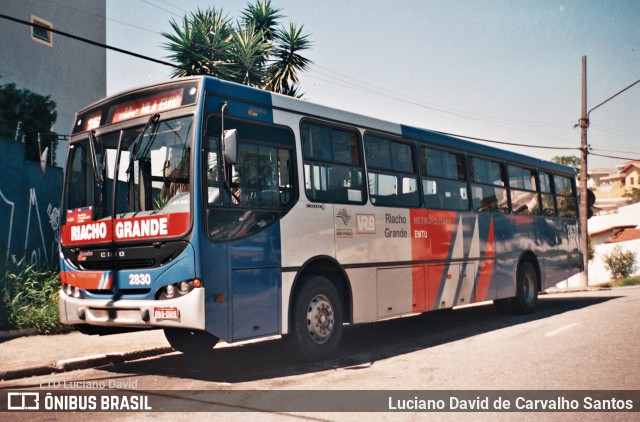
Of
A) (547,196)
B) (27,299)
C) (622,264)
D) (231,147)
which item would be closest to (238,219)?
(231,147)

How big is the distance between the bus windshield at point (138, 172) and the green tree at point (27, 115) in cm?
783

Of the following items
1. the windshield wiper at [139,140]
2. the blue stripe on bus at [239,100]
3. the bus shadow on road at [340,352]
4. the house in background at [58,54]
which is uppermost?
the house in background at [58,54]

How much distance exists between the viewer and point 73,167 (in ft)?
26.7

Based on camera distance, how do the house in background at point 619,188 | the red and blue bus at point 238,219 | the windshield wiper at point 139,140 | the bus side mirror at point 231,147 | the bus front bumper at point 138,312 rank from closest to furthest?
1. the bus front bumper at point 138,312
2. the bus side mirror at point 231,147
3. the red and blue bus at point 238,219
4. the windshield wiper at point 139,140
5. the house in background at point 619,188

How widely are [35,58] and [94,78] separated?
312 centimetres

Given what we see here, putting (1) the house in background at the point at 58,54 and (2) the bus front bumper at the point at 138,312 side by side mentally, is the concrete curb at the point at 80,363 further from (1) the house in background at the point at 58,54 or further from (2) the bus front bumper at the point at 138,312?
(1) the house in background at the point at 58,54

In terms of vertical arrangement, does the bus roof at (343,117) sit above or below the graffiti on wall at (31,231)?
above

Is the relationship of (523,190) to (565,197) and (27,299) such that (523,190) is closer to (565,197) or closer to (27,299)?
(565,197)

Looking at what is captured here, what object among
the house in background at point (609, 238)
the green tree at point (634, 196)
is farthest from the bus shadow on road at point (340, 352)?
the green tree at point (634, 196)

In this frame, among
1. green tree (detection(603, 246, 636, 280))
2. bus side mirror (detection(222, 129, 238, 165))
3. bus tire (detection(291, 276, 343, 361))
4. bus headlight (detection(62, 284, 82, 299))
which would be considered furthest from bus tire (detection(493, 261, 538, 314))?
green tree (detection(603, 246, 636, 280))

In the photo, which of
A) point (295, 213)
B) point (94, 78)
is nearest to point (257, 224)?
point (295, 213)

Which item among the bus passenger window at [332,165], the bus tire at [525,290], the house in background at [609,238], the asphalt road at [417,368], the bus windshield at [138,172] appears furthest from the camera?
the house in background at [609,238]

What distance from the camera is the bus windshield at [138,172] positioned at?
6949mm

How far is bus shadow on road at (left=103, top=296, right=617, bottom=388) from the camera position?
7555mm
